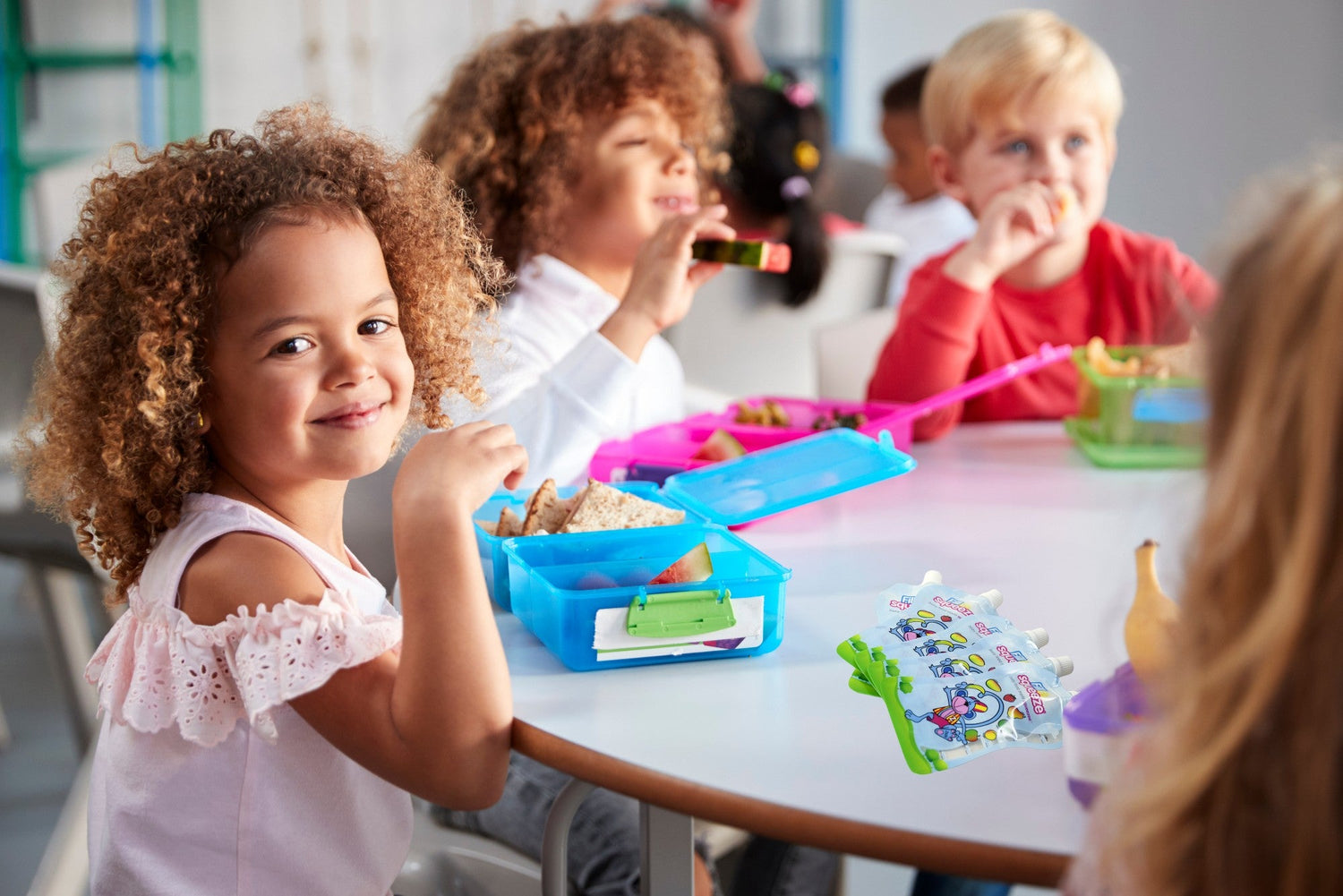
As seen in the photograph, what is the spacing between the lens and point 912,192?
10.6 ft

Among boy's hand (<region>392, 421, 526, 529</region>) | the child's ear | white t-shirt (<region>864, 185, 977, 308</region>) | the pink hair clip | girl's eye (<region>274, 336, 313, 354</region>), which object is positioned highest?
the pink hair clip

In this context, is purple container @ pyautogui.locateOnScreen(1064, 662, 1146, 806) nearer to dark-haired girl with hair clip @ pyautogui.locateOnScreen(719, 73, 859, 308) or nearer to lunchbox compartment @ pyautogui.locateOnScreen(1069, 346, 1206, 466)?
lunchbox compartment @ pyautogui.locateOnScreen(1069, 346, 1206, 466)

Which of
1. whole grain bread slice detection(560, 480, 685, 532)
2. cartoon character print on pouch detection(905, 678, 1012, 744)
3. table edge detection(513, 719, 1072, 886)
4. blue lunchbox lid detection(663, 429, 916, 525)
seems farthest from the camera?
blue lunchbox lid detection(663, 429, 916, 525)

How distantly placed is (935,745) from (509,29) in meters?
1.24

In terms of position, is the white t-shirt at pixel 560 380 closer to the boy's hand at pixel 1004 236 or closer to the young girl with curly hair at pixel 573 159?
the young girl with curly hair at pixel 573 159

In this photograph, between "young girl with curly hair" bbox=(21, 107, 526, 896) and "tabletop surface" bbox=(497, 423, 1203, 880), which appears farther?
"young girl with curly hair" bbox=(21, 107, 526, 896)

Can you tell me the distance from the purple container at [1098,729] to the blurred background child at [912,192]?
2310mm

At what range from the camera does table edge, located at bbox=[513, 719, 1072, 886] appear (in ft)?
1.76

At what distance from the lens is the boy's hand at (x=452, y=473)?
0.71m

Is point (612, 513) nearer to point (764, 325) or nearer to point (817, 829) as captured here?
point (817, 829)

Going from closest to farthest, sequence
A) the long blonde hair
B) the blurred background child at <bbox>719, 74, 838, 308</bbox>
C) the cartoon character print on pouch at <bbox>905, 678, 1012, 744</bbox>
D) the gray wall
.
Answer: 1. the long blonde hair
2. the cartoon character print on pouch at <bbox>905, 678, 1012, 744</bbox>
3. the blurred background child at <bbox>719, 74, 838, 308</bbox>
4. the gray wall

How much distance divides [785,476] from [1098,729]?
0.49 m

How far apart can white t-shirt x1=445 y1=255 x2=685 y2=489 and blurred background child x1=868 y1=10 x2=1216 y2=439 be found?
0.37 meters

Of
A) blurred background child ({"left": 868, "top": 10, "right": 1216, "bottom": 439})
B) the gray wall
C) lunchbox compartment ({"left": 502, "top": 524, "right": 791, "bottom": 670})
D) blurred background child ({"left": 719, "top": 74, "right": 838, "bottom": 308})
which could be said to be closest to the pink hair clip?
blurred background child ({"left": 719, "top": 74, "right": 838, "bottom": 308})
